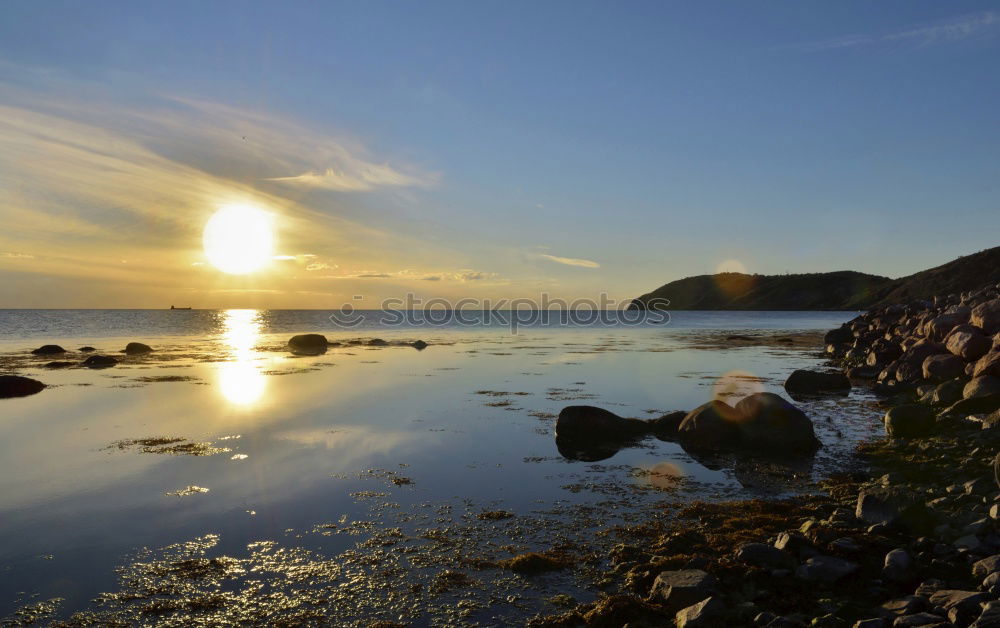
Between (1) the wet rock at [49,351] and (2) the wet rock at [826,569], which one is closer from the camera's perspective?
(2) the wet rock at [826,569]

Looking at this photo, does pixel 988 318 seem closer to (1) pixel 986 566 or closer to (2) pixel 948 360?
(2) pixel 948 360

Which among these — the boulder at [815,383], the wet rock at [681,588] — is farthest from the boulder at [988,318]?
the wet rock at [681,588]

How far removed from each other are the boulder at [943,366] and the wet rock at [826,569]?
686 inches

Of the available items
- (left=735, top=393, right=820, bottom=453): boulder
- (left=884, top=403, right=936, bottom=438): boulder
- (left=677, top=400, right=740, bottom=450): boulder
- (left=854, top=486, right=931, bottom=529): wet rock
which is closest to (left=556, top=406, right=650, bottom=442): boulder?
(left=677, top=400, right=740, bottom=450): boulder

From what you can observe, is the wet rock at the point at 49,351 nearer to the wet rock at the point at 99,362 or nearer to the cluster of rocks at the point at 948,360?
the wet rock at the point at 99,362

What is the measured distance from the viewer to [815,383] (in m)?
25.2

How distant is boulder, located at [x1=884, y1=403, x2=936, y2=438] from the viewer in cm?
1553

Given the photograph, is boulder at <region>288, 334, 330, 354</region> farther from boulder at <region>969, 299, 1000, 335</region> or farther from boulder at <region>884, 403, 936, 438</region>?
boulder at <region>969, 299, 1000, 335</region>

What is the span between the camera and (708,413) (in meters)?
16.3

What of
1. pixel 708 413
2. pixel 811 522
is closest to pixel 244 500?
pixel 811 522

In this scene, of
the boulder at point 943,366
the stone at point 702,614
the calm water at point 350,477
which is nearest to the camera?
the stone at point 702,614

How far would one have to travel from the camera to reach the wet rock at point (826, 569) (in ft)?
25.0

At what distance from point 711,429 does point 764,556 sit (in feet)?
26.5

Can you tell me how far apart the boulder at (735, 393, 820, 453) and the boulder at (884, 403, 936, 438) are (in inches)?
93.2
